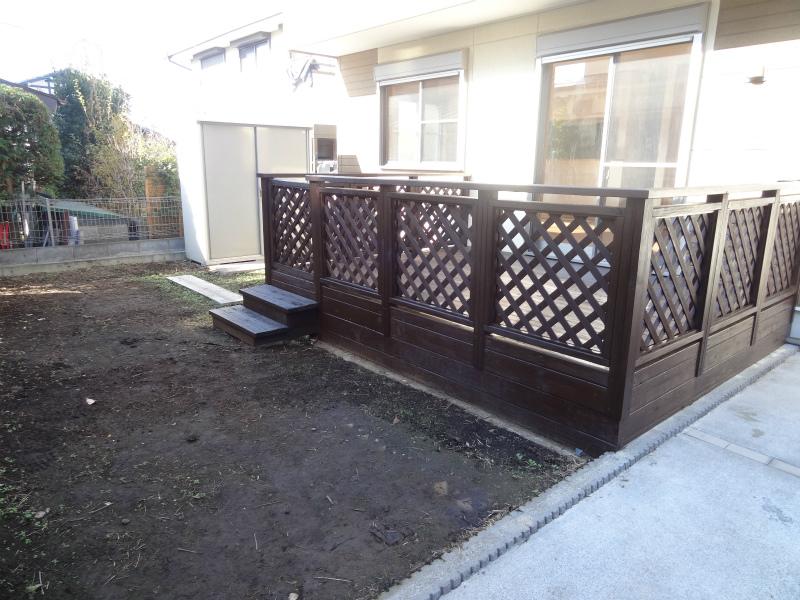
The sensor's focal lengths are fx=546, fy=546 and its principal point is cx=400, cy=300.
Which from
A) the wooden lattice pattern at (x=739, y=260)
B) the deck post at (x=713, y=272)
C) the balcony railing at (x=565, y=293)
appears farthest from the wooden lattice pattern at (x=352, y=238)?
the wooden lattice pattern at (x=739, y=260)

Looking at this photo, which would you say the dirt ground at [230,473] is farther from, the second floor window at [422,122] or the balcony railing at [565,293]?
the second floor window at [422,122]

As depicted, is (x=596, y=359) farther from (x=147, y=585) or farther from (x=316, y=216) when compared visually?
(x=316, y=216)

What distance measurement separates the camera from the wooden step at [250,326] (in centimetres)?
453

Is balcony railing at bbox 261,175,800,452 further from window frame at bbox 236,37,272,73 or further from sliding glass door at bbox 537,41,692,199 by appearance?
window frame at bbox 236,37,272,73

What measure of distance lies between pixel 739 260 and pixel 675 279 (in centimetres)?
89

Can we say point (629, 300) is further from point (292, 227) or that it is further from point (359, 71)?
point (359, 71)

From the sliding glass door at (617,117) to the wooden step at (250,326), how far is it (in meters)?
3.21

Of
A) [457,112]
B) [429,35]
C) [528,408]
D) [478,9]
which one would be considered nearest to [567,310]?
[528,408]

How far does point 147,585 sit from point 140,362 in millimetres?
2555

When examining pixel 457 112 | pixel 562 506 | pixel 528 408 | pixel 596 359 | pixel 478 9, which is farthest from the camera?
pixel 457 112

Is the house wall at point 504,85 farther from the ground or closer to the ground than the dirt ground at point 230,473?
farther from the ground

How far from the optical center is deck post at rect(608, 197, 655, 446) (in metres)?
2.51

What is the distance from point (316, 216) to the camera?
4578 mm

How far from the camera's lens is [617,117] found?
16.9ft
